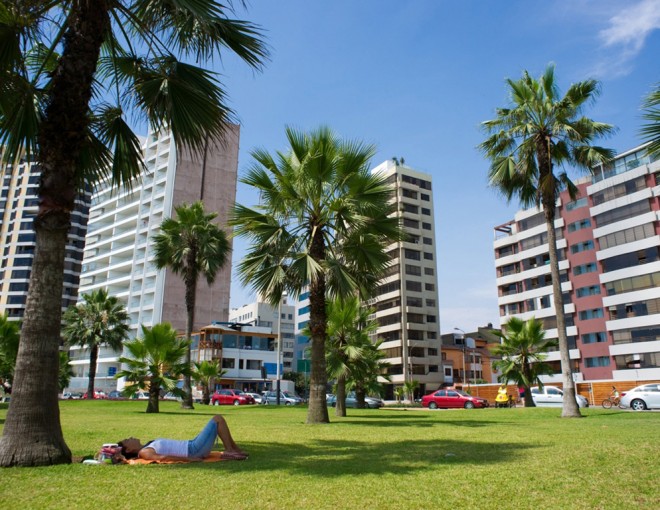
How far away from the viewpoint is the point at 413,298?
82750 mm

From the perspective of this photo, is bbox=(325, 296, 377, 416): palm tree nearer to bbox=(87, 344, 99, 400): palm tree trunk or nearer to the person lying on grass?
the person lying on grass

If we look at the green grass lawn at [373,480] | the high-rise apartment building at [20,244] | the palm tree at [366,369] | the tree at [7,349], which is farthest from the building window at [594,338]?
the high-rise apartment building at [20,244]

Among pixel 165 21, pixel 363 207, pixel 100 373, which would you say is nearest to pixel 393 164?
pixel 100 373

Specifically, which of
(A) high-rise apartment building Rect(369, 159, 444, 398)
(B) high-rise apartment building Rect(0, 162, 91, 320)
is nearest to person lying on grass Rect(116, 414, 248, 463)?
(A) high-rise apartment building Rect(369, 159, 444, 398)

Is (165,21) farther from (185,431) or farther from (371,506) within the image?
(185,431)

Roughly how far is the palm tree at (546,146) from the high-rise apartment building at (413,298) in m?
54.2

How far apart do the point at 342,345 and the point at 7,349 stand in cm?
1683

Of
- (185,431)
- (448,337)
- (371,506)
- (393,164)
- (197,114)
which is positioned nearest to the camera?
(371,506)

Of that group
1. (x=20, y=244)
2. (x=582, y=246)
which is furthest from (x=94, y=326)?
Answer: (x=20, y=244)

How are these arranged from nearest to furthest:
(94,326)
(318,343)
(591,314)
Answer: (318,343), (94,326), (591,314)

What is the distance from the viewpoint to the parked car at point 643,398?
2612 cm

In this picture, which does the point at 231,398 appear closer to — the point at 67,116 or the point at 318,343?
the point at 318,343

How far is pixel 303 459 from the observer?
7500 millimetres

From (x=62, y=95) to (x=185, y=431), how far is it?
335 inches
